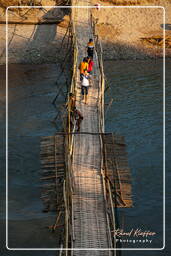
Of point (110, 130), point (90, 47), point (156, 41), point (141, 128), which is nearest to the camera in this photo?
point (110, 130)

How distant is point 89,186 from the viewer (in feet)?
69.5

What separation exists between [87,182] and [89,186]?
29 cm

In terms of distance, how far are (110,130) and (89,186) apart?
410 inches

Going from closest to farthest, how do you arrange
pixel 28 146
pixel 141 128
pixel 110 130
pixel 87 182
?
pixel 87 182 < pixel 28 146 < pixel 110 130 < pixel 141 128

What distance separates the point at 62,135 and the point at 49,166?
86.8 inches

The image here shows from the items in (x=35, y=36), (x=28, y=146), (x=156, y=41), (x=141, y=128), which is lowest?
Result: (x=28, y=146)

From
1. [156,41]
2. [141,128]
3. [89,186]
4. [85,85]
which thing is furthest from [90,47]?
[156,41]

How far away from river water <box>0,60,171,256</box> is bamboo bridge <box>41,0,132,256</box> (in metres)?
1.60

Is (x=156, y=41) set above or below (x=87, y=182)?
above

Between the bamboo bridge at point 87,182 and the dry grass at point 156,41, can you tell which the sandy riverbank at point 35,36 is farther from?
the bamboo bridge at point 87,182

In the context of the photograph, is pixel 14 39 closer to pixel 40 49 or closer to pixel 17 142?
pixel 40 49

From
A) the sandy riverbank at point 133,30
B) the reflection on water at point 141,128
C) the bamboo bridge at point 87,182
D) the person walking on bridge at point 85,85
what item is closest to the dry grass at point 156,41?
the sandy riverbank at point 133,30

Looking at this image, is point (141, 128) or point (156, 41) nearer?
point (141, 128)

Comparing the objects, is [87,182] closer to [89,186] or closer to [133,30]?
[89,186]
